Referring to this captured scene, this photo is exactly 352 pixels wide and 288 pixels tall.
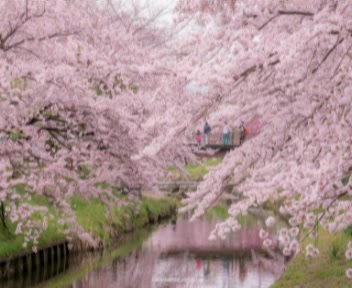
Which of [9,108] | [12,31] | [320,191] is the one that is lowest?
[320,191]

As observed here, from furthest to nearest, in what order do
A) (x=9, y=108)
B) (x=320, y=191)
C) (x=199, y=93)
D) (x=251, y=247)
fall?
(x=251, y=247) < (x=9, y=108) < (x=199, y=93) < (x=320, y=191)

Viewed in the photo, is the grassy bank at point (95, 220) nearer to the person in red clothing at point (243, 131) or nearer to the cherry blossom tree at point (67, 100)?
the cherry blossom tree at point (67, 100)

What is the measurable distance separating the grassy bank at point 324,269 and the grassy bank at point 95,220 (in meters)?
6.00

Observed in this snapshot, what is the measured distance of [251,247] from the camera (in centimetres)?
2625

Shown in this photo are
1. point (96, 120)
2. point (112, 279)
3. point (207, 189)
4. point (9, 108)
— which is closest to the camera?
point (207, 189)

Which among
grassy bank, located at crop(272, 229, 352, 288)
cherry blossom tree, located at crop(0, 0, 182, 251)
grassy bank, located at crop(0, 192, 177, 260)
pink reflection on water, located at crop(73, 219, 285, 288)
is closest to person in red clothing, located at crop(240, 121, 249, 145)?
cherry blossom tree, located at crop(0, 0, 182, 251)

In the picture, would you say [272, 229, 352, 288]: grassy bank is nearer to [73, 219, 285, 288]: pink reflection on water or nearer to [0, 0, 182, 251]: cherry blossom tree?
[73, 219, 285, 288]: pink reflection on water

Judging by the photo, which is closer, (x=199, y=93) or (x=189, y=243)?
(x=199, y=93)

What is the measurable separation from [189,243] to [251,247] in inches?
99.9

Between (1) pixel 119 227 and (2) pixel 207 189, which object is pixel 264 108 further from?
(1) pixel 119 227

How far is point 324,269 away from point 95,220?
38.2ft

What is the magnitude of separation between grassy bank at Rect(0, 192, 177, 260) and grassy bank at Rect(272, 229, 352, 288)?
19.7 ft

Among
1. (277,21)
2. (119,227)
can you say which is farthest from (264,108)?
(119,227)

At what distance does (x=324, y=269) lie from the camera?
1530 centimetres
